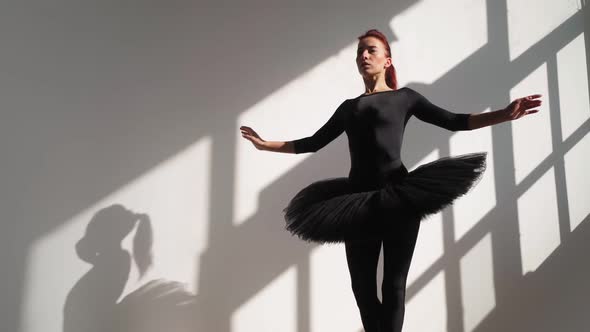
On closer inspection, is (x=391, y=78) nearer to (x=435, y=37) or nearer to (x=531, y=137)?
(x=435, y=37)

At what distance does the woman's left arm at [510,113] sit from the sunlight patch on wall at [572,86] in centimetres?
89

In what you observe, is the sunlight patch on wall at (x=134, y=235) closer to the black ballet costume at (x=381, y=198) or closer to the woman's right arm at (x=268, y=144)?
the woman's right arm at (x=268, y=144)

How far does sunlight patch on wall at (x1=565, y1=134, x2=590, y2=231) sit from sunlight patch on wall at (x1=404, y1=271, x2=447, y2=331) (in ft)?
2.09

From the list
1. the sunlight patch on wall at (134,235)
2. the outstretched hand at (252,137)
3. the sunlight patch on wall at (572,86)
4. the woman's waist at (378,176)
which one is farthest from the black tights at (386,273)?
the sunlight patch on wall at (572,86)

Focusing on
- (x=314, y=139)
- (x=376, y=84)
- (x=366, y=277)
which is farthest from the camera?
A: (x=314, y=139)

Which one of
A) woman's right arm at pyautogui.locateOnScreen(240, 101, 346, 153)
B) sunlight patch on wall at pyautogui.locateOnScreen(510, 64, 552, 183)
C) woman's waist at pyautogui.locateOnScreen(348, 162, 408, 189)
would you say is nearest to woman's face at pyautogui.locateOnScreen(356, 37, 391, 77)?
Answer: woman's right arm at pyautogui.locateOnScreen(240, 101, 346, 153)

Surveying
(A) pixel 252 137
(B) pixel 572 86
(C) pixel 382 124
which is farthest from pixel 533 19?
(A) pixel 252 137

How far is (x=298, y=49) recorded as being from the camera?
2086 mm

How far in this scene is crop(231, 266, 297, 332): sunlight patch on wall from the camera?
75.0 inches

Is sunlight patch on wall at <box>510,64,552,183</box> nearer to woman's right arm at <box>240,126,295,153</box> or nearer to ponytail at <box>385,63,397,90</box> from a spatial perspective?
ponytail at <box>385,63,397,90</box>

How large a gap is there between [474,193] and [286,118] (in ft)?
2.94

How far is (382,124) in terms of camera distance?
1.36 metres

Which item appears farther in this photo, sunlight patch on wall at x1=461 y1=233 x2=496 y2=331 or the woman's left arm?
sunlight patch on wall at x1=461 y1=233 x2=496 y2=331

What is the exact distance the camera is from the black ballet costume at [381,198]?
3.95 feet
